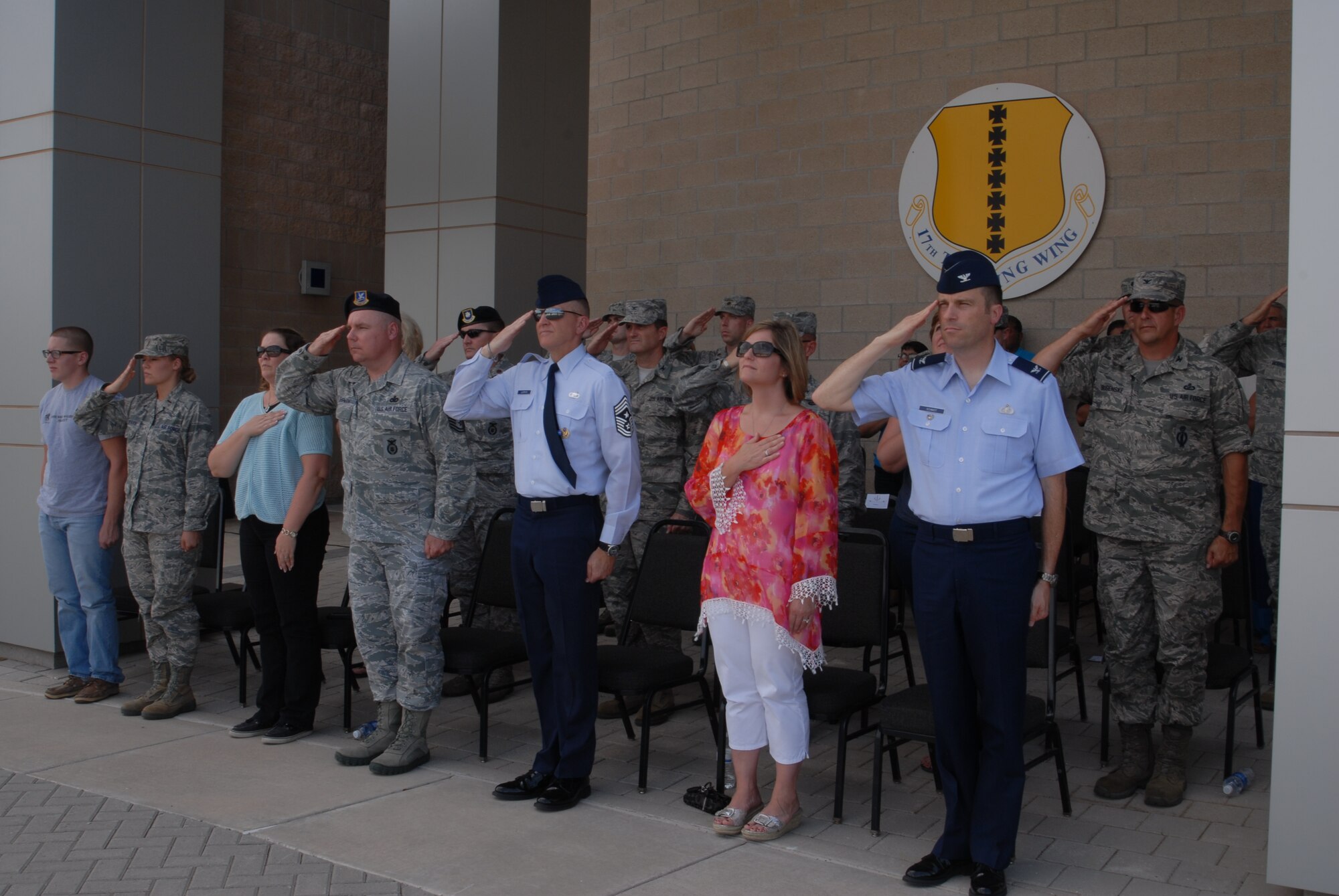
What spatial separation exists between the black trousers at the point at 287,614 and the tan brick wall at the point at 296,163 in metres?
7.68

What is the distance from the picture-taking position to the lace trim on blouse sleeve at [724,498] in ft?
13.4

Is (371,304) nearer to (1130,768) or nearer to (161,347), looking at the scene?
(161,347)

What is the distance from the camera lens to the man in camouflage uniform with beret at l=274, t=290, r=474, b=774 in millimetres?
4840

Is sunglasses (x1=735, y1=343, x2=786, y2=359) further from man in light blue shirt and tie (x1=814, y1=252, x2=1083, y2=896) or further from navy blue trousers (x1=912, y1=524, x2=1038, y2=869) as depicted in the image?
navy blue trousers (x1=912, y1=524, x2=1038, y2=869)

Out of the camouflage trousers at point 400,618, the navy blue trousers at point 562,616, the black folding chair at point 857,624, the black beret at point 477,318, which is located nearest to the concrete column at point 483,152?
the black beret at point 477,318

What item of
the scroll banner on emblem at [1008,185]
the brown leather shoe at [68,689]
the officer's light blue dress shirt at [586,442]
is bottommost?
the brown leather shoe at [68,689]

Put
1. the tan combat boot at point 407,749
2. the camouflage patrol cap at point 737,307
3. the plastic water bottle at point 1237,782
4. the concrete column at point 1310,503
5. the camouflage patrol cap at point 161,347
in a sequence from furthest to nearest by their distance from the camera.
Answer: the camouflage patrol cap at point 737,307 → the camouflage patrol cap at point 161,347 → the tan combat boot at point 407,749 → the plastic water bottle at point 1237,782 → the concrete column at point 1310,503

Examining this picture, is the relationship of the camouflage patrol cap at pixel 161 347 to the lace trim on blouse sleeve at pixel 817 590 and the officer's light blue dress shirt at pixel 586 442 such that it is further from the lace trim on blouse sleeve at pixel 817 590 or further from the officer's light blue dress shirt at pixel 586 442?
the lace trim on blouse sleeve at pixel 817 590

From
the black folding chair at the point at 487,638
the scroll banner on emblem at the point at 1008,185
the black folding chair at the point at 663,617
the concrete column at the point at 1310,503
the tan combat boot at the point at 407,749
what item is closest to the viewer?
the concrete column at the point at 1310,503

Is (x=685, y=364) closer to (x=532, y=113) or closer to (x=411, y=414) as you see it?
(x=411, y=414)

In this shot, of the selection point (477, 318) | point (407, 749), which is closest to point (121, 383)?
point (477, 318)

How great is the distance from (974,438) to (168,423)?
4020mm

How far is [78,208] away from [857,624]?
5.05 m

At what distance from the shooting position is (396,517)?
15.9 feet
